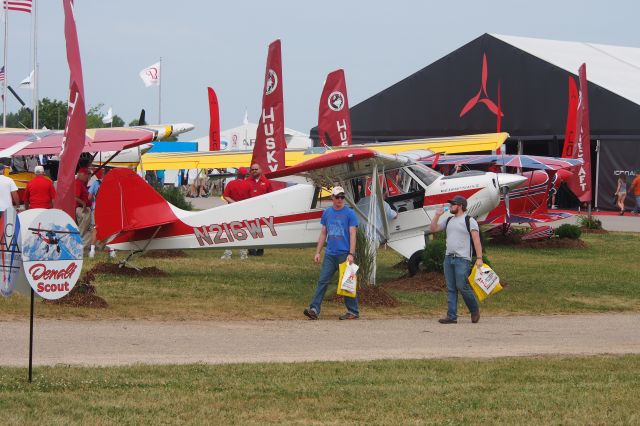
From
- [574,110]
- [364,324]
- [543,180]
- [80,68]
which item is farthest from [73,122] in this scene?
[574,110]

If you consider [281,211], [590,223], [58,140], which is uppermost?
[58,140]

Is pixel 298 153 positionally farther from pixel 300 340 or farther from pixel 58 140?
pixel 300 340

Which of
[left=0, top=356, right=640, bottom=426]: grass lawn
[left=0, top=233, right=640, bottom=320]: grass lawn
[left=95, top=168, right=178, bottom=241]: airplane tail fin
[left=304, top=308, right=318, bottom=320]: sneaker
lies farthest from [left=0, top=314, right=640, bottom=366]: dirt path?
[left=95, top=168, right=178, bottom=241]: airplane tail fin

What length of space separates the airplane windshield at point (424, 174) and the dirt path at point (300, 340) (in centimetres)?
417

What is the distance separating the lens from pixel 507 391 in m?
9.17

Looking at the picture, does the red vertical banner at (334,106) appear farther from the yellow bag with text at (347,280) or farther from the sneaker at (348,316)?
the yellow bag with text at (347,280)

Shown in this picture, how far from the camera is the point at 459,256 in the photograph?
14.1 meters

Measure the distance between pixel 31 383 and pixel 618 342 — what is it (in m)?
7.11

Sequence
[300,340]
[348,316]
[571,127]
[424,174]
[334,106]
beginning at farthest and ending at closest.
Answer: [571,127]
[334,106]
[424,174]
[348,316]
[300,340]

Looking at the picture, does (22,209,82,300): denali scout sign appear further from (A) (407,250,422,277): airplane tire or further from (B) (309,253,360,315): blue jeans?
(A) (407,250,422,277): airplane tire

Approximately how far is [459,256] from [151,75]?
43317 mm

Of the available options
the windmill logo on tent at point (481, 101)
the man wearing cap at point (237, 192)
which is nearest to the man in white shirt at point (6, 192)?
the man wearing cap at point (237, 192)

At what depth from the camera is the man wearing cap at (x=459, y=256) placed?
46.4 ft

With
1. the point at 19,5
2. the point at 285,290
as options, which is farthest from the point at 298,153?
the point at 19,5
